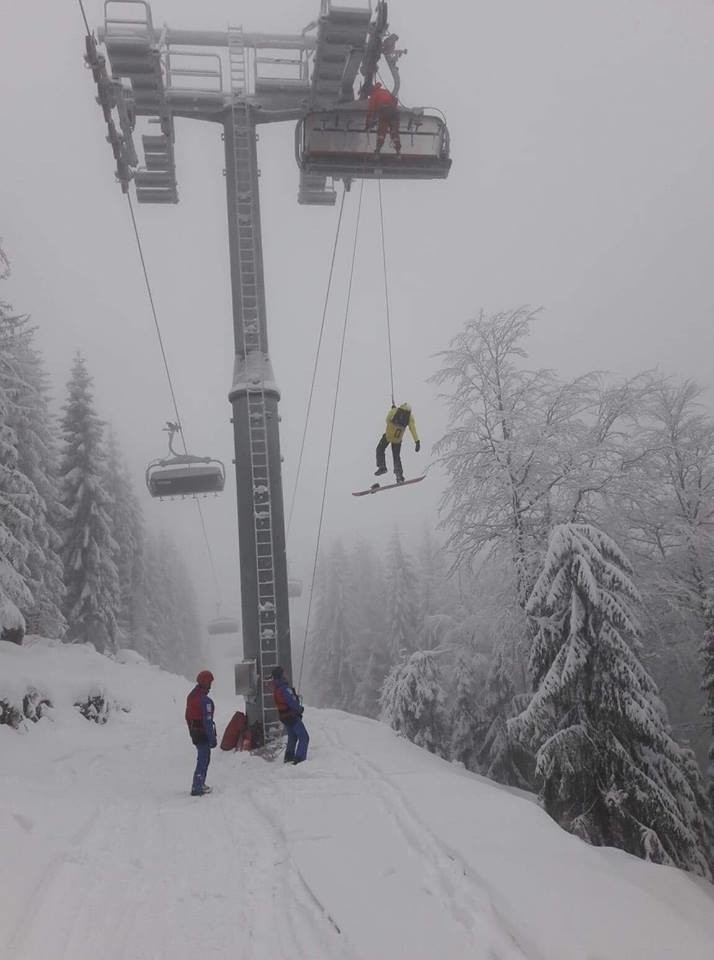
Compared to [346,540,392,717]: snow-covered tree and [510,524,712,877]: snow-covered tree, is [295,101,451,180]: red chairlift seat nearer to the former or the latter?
[510,524,712,877]: snow-covered tree

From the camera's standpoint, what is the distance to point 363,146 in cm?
1299

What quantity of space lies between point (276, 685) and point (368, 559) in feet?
168

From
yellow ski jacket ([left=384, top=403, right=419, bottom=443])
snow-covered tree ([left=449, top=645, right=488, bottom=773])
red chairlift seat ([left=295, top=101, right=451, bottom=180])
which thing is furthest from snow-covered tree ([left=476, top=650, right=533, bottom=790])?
red chairlift seat ([left=295, top=101, right=451, bottom=180])

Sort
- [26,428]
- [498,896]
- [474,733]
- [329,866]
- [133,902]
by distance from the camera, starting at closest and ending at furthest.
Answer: [498,896] → [133,902] → [329,866] → [474,733] → [26,428]

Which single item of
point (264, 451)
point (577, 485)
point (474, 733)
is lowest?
point (474, 733)

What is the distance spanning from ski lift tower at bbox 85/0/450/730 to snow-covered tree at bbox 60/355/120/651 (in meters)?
16.1

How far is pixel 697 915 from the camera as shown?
17.8ft

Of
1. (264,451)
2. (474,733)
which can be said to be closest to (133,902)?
(264,451)

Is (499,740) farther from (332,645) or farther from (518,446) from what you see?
(332,645)

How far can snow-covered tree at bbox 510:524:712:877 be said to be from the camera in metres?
10.7

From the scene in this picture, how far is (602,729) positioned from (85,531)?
26.0m

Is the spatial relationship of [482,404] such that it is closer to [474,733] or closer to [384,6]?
[384,6]

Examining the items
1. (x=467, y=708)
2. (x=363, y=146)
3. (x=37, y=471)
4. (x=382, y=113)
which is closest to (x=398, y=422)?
(x=363, y=146)

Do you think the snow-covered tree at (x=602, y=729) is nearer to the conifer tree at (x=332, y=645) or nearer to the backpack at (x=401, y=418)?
the backpack at (x=401, y=418)
